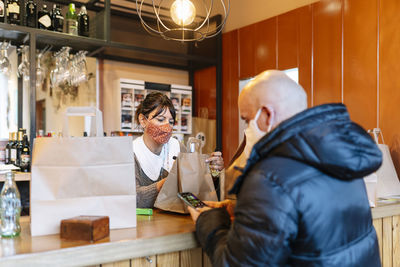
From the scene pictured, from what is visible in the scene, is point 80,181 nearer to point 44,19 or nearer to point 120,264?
point 120,264

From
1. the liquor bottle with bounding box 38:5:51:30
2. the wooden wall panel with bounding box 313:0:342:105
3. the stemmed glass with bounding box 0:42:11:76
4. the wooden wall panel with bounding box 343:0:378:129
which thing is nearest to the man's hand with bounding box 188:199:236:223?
the wooden wall panel with bounding box 343:0:378:129

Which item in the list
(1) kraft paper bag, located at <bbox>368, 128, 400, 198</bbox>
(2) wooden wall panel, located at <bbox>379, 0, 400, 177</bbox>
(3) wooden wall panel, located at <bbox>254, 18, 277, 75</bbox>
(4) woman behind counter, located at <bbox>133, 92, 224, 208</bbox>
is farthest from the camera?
(3) wooden wall panel, located at <bbox>254, 18, 277, 75</bbox>

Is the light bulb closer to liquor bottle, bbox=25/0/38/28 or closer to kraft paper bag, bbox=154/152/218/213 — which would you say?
kraft paper bag, bbox=154/152/218/213

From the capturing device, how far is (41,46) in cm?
351

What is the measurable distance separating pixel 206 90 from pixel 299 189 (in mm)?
3600

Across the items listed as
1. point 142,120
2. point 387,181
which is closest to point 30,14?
point 142,120

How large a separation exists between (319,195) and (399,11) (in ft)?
7.44

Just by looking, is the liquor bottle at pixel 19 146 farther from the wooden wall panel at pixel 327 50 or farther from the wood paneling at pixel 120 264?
the wooden wall panel at pixel 327 50

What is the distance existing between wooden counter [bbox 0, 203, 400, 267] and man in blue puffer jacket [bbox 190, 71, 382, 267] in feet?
0.72

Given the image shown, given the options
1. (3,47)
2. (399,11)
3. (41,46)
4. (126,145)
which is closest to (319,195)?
(126,145)

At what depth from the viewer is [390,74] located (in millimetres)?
2684

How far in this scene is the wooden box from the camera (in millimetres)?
1088

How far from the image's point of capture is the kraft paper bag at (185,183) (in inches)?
58.0

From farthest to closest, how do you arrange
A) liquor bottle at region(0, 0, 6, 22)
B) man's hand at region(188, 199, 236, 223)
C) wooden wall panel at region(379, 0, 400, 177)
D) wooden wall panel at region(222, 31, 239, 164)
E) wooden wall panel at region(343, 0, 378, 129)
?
wooden wall panel at region(222, 31, 239, 164) < liquor bottle at region(0, 0, 6, 22) < wooden wall panel at region(343, 0, 378, 129) < wooden wall panel at region(379, 0, 400, 177) < man's hand at region(188, 199, 236, 223)
